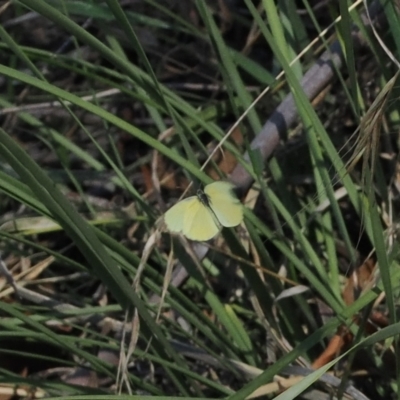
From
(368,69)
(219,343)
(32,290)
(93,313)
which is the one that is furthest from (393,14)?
→ (32,290)

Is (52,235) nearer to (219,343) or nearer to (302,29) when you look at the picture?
(219,343)
